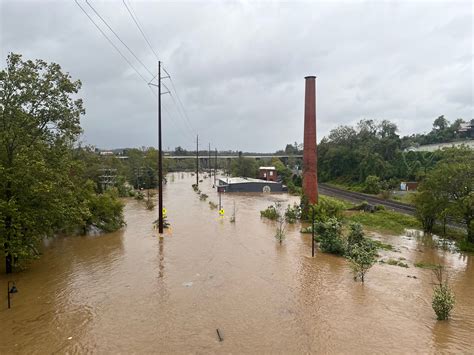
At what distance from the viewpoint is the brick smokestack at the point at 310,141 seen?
33.4 metres

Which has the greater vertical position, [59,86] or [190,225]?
[59,86]

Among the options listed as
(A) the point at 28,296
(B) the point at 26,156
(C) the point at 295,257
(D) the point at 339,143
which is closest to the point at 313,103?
(C) the point at 295,257

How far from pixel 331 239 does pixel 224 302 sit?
373 inches

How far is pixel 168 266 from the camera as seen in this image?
669 inches

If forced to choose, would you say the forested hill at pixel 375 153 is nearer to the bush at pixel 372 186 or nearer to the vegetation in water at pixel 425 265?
the bush at pixel 372 186

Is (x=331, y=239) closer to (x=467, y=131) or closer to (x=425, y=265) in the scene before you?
(x=425, y=265)

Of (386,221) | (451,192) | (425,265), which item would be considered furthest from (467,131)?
(425,265)

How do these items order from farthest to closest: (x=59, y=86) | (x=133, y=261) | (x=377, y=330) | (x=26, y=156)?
(x=133, y=261) < (x=59, y=86) < (x=26, y=156) < (x=377, y=330)

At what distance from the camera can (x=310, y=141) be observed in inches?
1328

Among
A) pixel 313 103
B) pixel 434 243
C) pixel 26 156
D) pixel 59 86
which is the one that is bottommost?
pixel 434 243

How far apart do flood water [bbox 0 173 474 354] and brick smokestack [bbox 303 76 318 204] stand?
12399 millimetres

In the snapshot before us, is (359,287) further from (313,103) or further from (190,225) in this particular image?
(313,103)

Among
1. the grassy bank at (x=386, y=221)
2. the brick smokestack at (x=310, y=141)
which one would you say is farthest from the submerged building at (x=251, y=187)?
the brick smokestack at (x=310, y=141)

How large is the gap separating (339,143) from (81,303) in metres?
75.9
